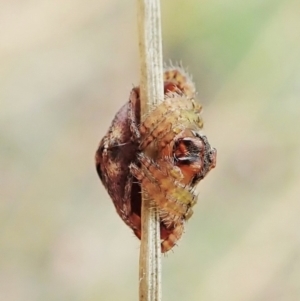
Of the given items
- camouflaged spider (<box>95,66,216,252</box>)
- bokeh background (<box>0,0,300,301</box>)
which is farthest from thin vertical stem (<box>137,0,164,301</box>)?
bokeh background (<box>0,0,300,301</box>)

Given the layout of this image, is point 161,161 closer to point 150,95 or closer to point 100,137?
point 150,95

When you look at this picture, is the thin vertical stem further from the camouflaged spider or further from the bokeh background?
the bokeh background

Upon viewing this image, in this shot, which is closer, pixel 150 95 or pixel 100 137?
pixel 150 95

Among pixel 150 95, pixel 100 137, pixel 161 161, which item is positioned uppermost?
pixel 100 137

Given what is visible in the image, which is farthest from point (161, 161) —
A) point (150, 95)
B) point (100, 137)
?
point (100, 137)

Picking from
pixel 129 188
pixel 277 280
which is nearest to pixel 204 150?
pixel 129 188

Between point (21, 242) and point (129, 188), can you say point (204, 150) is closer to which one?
point (129, 188)
